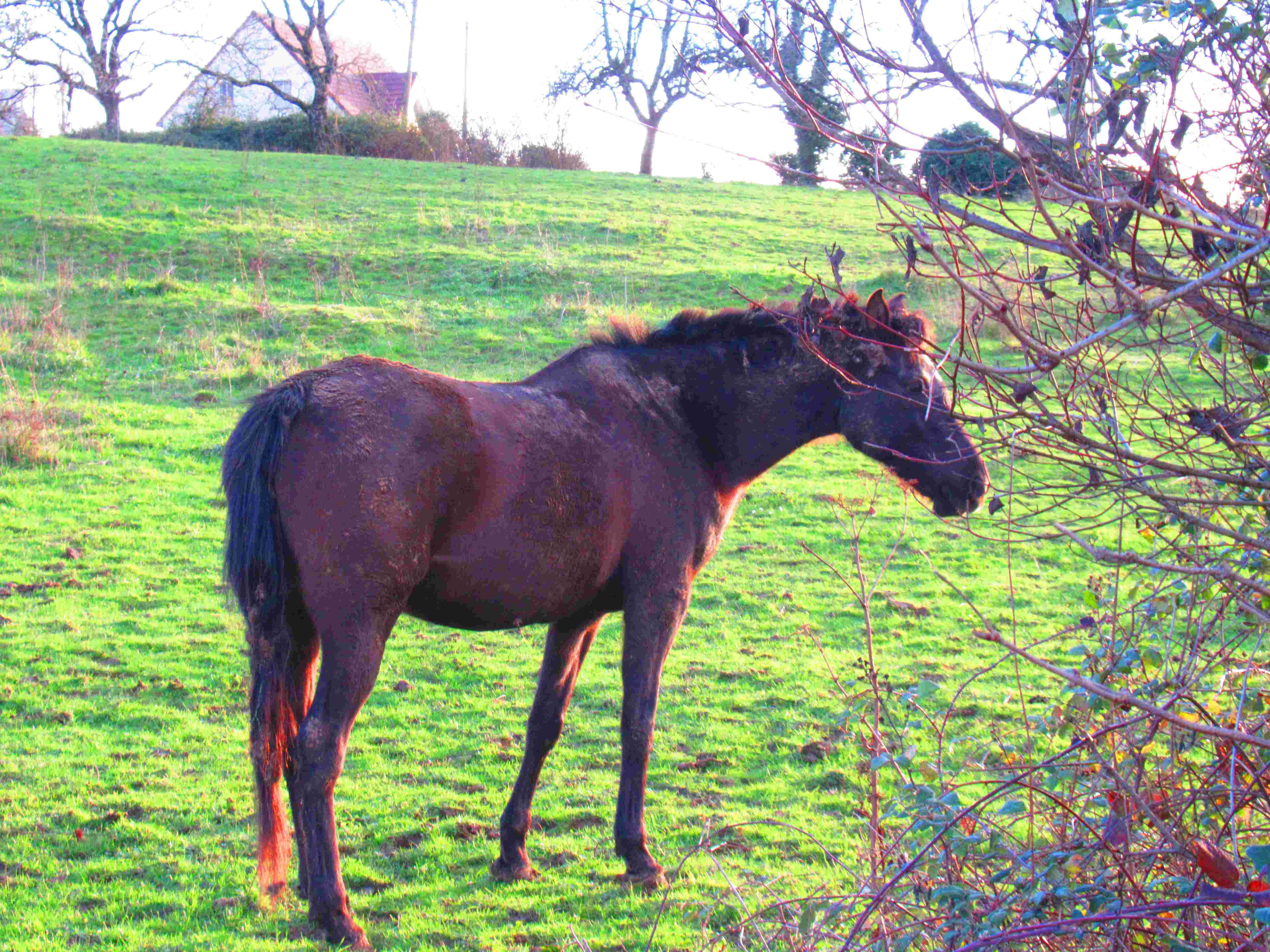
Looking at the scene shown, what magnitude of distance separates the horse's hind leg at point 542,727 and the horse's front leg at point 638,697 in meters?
0.31

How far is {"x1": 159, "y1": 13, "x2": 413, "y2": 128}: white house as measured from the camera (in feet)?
132

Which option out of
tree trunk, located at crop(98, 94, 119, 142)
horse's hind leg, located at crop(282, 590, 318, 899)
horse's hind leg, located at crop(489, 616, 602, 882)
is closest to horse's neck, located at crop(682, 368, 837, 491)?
horse's hind leg, located at crop(489, 616, 602, 882)

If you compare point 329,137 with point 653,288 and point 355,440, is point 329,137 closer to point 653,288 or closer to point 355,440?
point 653,288

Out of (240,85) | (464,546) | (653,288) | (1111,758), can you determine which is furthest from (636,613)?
(240,85)

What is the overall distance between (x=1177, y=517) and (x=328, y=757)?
118 inches

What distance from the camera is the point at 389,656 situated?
747cm

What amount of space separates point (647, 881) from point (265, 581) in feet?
6.94

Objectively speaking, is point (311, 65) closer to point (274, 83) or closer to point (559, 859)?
point (274, 83)

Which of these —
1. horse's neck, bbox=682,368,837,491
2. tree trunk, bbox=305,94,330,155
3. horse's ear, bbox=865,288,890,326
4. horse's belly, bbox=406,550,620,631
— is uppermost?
tree trunk, bbox=305,94,330,155

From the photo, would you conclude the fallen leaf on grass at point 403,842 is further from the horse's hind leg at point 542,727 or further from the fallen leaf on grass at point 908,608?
the fallen leaf on grass at point 908,608

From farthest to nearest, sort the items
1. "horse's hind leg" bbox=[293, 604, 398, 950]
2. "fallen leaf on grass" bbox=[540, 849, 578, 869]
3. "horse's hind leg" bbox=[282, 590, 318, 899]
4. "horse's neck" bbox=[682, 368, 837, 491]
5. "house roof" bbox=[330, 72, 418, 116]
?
"house roof" bbox=[330, 72, 418, 116] → "horse's neck" bbox=[682, 368, 837, 491] → "fallen leaf on grass" bbox=[540, 849, 578, 869] → "horse's hind leg" bbox=[282, 590, 318, 899] → "horse's hind leg" bbox=[293, 604, 398, 950]

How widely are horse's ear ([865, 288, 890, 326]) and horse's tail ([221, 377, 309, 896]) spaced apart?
7.71ft

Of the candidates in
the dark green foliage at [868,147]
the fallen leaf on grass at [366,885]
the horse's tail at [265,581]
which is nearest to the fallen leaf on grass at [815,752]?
the fallen leaf on grass at [366,885]

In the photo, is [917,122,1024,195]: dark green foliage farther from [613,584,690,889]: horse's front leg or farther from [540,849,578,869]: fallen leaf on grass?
[540,849,578,869]: fallen leaf on grass
